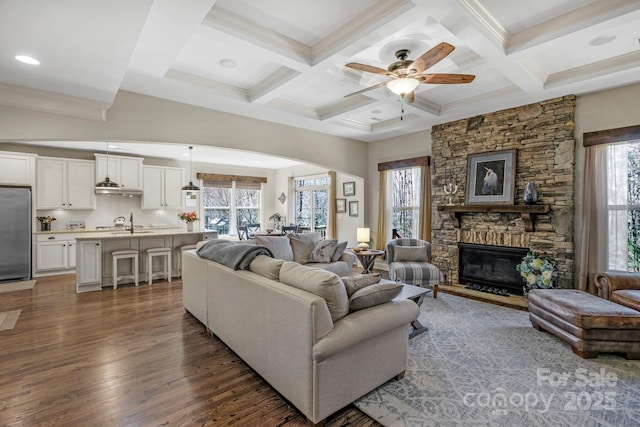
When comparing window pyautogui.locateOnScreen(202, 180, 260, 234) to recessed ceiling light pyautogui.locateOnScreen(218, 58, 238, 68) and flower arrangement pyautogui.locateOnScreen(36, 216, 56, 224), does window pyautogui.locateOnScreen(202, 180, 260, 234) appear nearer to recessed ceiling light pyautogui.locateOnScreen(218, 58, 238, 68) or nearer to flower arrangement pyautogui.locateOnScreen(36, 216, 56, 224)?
flower arrangement pyautogui.locateOnScreen(36, 216, 56, 224)

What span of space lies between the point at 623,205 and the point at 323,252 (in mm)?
4035

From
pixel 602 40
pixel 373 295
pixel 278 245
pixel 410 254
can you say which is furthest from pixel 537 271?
pixel 278 245

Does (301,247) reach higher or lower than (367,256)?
higher

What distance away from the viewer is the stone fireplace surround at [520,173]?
13.8ft

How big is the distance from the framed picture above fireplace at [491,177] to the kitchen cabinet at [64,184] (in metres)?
7.94

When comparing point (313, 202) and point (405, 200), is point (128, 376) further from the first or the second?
point (313, 202)

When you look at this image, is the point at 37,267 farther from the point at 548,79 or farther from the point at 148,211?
the point at 548,79

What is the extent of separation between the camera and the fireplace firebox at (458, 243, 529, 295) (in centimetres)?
469

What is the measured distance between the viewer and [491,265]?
196 inches

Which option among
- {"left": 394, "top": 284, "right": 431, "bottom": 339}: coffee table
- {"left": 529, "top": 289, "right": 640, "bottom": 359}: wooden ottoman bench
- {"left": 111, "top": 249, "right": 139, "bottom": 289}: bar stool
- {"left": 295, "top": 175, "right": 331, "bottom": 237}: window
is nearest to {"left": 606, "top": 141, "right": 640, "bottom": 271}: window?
{"left": 529, "top": 289, "right": 640, "bottom": 359}: wooden ottoman bench

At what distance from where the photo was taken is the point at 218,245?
10.9ft

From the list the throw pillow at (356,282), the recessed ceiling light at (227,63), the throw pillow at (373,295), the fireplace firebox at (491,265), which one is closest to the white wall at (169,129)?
the recessed ceiling light at (227,63)

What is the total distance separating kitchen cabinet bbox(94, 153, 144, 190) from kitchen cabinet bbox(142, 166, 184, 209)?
0.67 ft

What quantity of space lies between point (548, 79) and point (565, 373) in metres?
3.51
